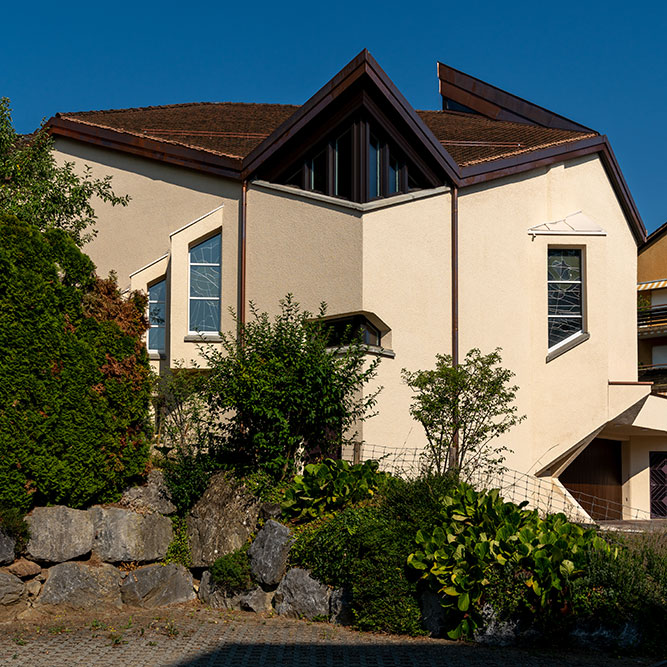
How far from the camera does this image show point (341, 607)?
11.0 meters

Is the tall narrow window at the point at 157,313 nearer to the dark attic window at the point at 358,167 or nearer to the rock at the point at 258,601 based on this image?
the dark attic window at the point at 358,167

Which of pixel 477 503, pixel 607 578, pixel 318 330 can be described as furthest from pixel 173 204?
pixel 607 578

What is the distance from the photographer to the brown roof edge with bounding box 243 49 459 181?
51.6 feet

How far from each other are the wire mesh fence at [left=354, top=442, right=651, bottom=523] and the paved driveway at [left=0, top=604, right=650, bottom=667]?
10.9 feet

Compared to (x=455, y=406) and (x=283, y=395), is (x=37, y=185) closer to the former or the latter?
(x=283, y=395)

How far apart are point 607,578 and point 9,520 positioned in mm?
7470

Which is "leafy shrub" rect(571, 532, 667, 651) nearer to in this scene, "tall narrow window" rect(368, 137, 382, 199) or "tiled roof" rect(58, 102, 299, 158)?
"tall narrow window" rect(368, 137, 382, 199)

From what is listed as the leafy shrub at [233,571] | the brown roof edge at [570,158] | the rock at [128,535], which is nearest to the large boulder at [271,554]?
the leafy shrub at [233,571]

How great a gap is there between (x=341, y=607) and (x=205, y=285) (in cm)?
909

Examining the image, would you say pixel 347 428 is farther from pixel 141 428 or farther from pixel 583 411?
pixel 583 411

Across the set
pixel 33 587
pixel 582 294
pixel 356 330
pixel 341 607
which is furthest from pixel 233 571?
pixel 582 294

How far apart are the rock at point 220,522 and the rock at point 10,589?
8.77 ft

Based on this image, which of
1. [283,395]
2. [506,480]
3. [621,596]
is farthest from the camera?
[506,480]

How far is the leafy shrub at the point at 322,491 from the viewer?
12.4 meters
